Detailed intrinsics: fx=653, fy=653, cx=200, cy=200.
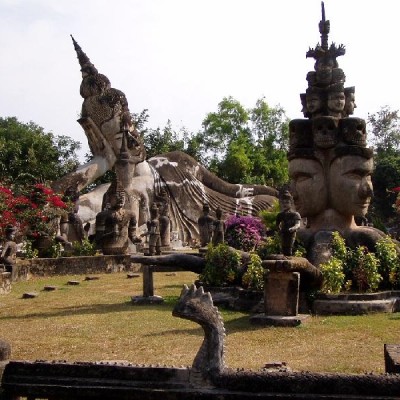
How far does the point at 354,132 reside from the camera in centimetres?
1169

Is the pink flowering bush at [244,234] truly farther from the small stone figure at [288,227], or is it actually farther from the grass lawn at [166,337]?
the small stone figure at [288,227]

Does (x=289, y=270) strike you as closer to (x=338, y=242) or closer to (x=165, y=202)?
(x=338, y=242)

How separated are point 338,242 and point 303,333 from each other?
300 centimetres

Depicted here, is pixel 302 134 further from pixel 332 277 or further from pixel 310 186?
pixel 332 277

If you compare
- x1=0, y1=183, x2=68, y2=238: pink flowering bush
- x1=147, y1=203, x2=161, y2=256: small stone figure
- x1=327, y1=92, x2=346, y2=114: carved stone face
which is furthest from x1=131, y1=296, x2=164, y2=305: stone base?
x1=0, y1=183, x2=68, y2=238: pink flowering bush

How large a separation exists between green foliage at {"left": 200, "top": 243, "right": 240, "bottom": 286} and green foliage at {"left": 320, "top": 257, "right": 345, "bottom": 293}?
1936mm

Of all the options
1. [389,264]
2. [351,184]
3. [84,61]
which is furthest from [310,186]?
[84,61]

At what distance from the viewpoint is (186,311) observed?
388cm

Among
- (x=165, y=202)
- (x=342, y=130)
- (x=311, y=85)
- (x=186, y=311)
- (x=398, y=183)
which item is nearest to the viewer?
(x=186, y=311)

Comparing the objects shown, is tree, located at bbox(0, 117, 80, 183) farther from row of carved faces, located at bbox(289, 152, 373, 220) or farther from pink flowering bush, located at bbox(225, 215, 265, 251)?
row of carved faces, located at bbox(289, 152, 373, 220)

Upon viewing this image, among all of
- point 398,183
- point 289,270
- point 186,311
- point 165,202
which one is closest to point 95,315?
point 289,270

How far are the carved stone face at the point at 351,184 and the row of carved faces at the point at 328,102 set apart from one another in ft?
3.84

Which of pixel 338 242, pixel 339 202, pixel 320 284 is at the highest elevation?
pixel 339 202

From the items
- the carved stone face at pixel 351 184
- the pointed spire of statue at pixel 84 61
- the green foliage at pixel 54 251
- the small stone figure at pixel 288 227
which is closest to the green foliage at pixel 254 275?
the small stone figure at pixel 288 227
